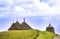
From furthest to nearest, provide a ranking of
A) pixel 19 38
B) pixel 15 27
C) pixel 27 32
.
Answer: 1. pixel 15 27
2. pixel 27 32
3. pixel 19 38

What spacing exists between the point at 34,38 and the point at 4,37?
563 centimetres

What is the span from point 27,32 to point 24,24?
17.8 metres

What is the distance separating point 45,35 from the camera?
39.6 m

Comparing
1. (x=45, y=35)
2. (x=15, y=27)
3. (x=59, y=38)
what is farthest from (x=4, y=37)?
(x=15, y=27)

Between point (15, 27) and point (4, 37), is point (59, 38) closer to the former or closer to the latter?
point (4, 37)

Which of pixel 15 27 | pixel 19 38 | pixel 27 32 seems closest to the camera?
pixel 19 38

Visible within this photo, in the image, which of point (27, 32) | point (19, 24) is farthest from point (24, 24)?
point (27, 32)

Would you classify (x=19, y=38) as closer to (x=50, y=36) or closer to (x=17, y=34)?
(x=17, y=34)

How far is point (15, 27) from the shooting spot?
5669 centimetres

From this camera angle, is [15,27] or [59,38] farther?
[15,27]

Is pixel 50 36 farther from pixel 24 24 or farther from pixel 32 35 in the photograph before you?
pixel 24 24

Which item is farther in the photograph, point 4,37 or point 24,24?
point 24,24

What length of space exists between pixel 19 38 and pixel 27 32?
296 cm

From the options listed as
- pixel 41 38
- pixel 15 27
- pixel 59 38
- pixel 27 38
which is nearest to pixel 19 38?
pixel 27 38
